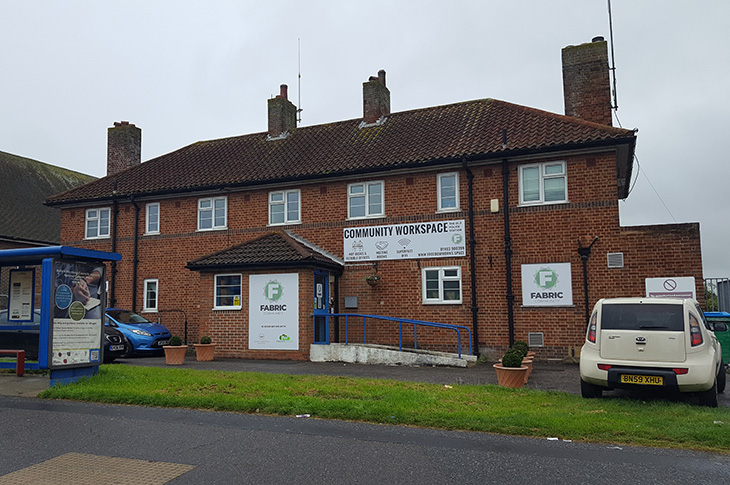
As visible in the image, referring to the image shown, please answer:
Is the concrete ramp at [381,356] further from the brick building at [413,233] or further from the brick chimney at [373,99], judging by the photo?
the brick chimney at [373,99]

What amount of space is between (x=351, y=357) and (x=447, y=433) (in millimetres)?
8584

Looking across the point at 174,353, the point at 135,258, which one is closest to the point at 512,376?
the point at 174,353

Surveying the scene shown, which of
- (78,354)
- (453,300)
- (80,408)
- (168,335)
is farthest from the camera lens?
(168,335)

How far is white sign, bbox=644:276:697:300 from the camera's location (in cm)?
1514

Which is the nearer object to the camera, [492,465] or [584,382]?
[492,465]

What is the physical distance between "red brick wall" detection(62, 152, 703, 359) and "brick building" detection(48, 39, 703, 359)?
0.04 meters

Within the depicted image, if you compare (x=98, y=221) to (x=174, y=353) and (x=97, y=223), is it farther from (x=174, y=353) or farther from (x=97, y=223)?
(x=174, y=353)

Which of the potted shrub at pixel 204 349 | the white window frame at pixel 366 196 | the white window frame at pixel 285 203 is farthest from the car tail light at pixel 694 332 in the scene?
the white window frame at pixel 285 203

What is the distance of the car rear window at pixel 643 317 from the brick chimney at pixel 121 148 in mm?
22280

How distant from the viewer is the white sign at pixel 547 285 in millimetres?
16109

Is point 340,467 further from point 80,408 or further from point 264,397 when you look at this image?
point 80,408

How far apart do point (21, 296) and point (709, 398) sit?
12581 mm

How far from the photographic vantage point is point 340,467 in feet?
18.5

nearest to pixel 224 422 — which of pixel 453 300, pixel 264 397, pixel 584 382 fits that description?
pixel 264 397
